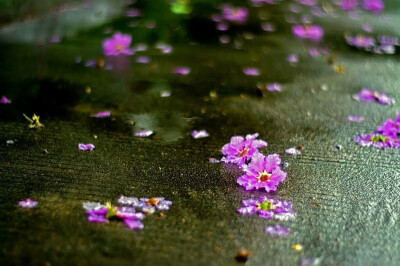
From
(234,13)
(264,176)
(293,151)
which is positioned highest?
(264,176)

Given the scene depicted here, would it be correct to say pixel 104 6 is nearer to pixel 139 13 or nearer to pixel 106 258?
pixel 139 13

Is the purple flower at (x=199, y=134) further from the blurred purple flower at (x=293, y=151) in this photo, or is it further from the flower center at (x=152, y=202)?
the flower center at (x=152, y=202)

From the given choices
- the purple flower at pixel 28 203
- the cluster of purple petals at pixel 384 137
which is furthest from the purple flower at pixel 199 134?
the purple flower at pixel 28 203

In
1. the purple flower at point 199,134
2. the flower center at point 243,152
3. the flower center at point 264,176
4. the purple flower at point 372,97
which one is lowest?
the purple flower at point 372,97

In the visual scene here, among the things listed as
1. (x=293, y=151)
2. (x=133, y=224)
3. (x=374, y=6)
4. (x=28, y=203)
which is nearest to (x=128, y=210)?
(x=133, y=224)

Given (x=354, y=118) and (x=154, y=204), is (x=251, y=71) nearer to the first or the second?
(x=354, y=118)

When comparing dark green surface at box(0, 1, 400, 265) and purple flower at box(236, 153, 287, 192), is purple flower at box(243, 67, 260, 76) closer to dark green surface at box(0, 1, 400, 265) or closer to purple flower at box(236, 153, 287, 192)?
dark green surface at box(0, 1, 400, 265)
